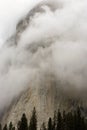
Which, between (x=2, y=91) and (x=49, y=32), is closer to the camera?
(x=2, y=91)

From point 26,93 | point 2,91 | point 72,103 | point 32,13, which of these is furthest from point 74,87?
point 32,13

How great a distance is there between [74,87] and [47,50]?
21.1 metres

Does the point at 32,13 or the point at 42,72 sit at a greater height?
the point at 32,13

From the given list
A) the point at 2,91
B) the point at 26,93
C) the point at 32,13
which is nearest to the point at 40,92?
the point at 26,93

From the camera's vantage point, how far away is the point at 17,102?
136875 mm

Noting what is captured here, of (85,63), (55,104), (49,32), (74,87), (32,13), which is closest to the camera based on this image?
(55,104)

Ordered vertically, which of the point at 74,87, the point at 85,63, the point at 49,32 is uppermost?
the point at 49,32

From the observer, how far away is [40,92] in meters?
137

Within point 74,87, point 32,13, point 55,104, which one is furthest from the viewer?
point 32,13

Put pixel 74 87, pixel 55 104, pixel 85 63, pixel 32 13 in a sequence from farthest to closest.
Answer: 1. pixel 32 13
2. pixel 85 63
3. pixel 74 87
4. pixel 55 104

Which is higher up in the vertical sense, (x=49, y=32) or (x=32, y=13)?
(x=32, y=13)

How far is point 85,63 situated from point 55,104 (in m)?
28.4

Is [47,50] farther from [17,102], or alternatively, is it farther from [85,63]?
[17,102]

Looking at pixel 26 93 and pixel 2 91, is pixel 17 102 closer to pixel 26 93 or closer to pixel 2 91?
pixel 26 93
